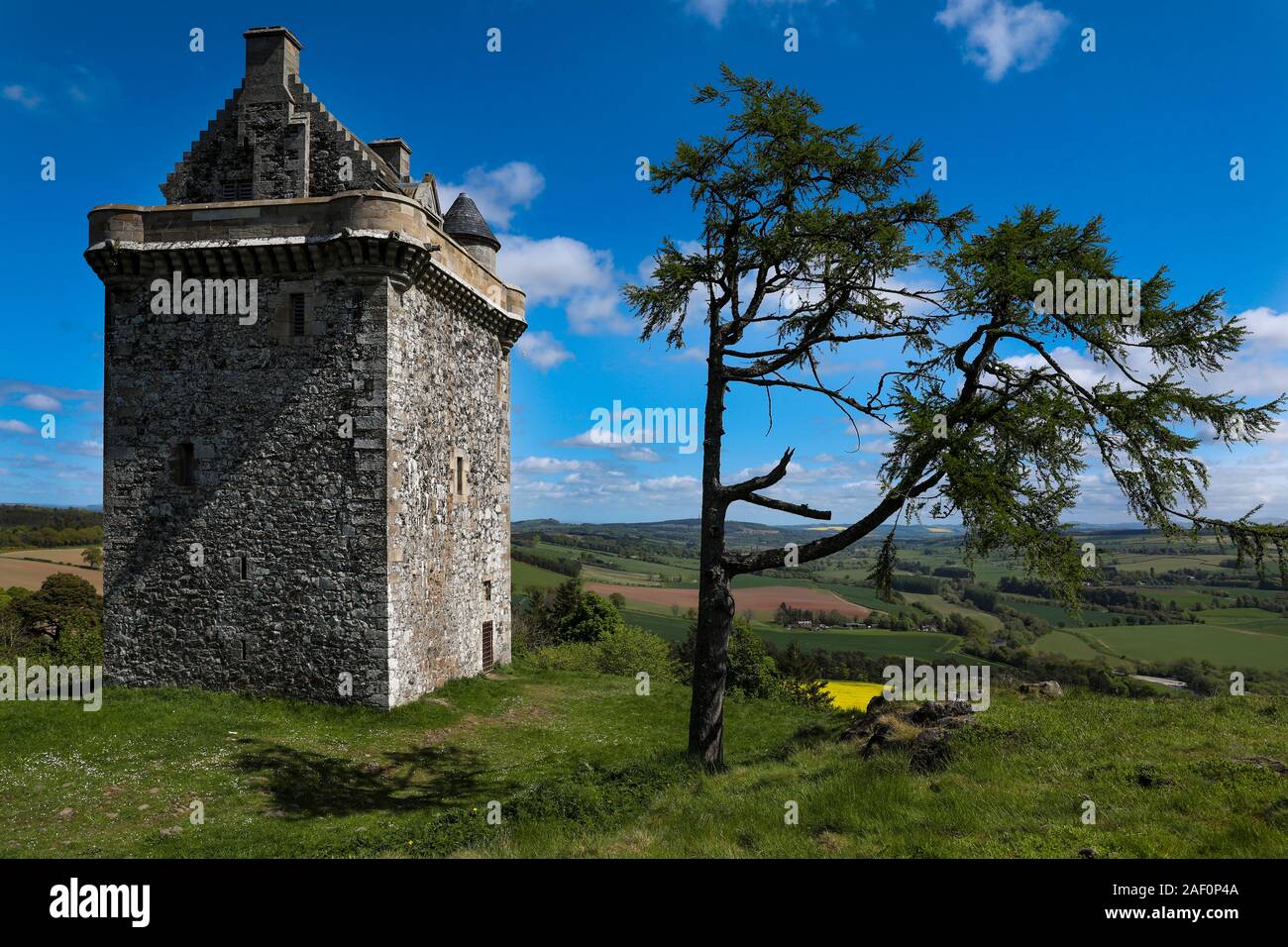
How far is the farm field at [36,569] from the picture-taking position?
48938mm

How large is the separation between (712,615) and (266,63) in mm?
19666

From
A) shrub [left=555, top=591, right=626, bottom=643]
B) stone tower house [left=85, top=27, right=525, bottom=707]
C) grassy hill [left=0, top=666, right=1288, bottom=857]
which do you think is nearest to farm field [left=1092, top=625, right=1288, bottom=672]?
shrub [left=555, top=591, right=626, bottom=643]

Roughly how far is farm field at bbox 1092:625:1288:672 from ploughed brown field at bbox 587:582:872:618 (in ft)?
88.4

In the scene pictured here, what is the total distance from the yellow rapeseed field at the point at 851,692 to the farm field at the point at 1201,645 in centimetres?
1992

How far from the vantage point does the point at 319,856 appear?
9.93 metres

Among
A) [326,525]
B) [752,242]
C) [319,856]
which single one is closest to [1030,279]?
[752,242]

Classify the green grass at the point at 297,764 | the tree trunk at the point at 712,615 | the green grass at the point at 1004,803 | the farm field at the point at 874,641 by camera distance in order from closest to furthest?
the green grass at the point at 1004,803, the green grass at the point at 297,764, the tree trunk at the point at 712,615, the farm field at the point at 874,641

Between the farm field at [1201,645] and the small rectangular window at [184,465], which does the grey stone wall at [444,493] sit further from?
the farm field at [1201,645]

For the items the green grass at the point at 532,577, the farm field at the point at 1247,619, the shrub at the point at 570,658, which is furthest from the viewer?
the green grass at the point at 532,577

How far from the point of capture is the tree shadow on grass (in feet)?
42.5

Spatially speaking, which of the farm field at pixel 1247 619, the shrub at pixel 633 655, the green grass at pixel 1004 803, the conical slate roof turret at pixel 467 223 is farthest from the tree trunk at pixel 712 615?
the farm field at pixel 1247 619

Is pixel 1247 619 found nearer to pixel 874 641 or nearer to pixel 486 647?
pixel 874 641

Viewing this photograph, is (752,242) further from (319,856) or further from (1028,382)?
(319,856)

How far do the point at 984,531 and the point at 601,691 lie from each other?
16.1 metres
